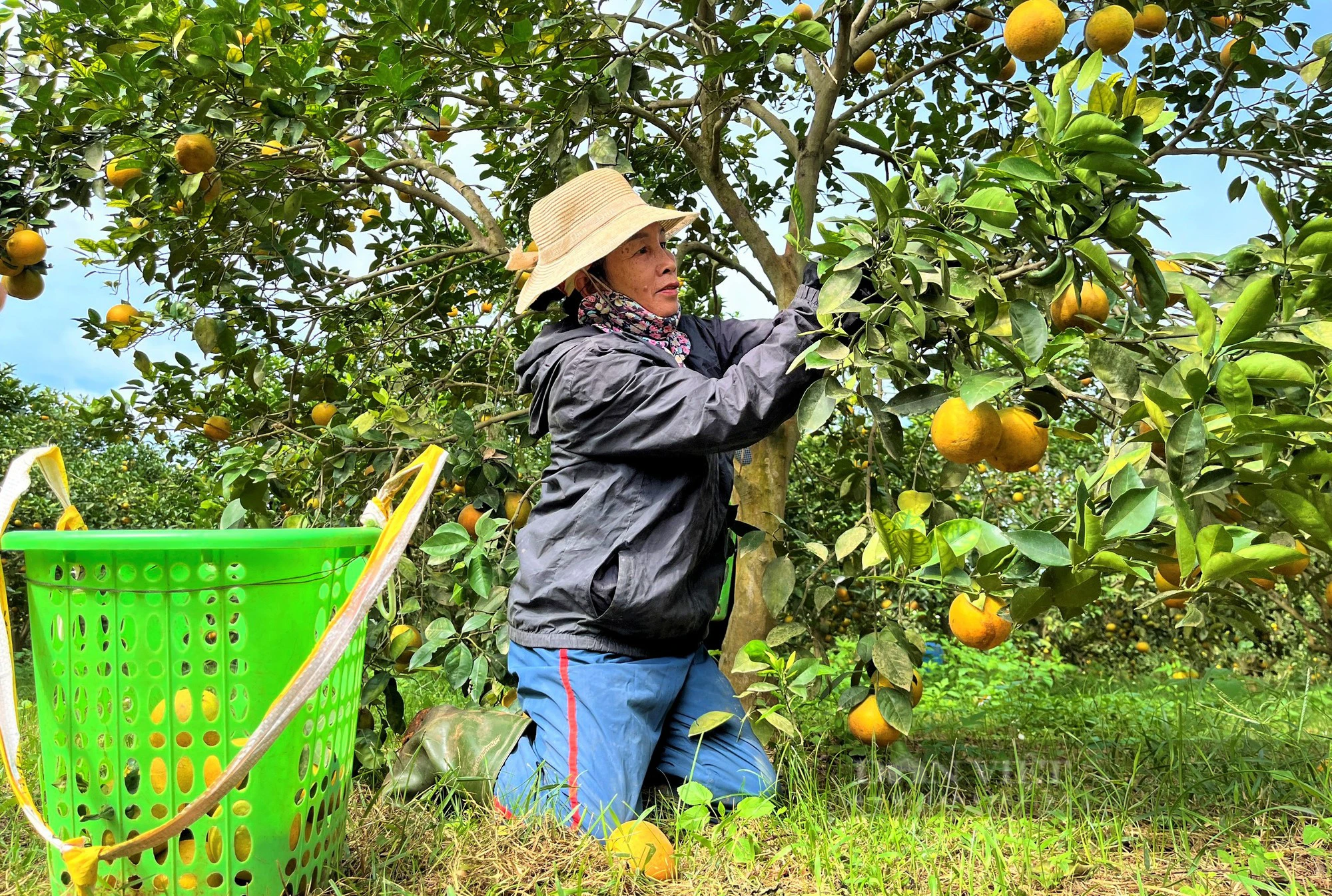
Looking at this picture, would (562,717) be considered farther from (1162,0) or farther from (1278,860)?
(1162,0)

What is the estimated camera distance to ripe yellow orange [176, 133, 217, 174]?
2.20 m

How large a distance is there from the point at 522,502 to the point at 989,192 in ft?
4.70

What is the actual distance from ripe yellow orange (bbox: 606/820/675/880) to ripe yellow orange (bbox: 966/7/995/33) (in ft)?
7.95

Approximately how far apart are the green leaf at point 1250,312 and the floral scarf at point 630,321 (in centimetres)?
104

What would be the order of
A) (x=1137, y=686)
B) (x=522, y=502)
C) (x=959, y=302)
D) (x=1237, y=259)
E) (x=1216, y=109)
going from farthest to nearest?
(x=1137, y=686)
(x=1216, y=109)
(x=522, y=502)
(x=1237, y=259)
(x=959, y=302)

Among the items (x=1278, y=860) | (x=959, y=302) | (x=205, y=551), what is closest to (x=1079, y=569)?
(x=959, y=302)

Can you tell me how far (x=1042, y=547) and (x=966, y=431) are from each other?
0.67ft

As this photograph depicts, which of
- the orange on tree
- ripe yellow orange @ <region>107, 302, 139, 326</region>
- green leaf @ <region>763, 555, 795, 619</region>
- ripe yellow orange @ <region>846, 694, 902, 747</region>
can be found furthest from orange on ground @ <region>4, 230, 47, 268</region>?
the orange on tree

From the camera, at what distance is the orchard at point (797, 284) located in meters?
1.29

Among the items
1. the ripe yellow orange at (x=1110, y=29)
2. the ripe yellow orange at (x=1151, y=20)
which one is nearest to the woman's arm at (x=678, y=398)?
the ripe yellow orange at (x=1110, y=29)

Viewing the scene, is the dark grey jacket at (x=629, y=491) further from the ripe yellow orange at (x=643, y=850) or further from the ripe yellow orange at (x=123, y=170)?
the ripe yellow orange at (x=123, y=170)

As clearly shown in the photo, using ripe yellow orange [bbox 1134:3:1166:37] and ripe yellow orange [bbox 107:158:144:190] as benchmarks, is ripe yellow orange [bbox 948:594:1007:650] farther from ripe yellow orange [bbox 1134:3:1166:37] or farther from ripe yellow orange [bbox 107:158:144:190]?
ripe yellow orange [bbox 107:158:144:190]

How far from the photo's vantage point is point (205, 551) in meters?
1.25

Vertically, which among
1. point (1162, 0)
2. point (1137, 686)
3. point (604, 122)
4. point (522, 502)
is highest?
point (1162, 0)
